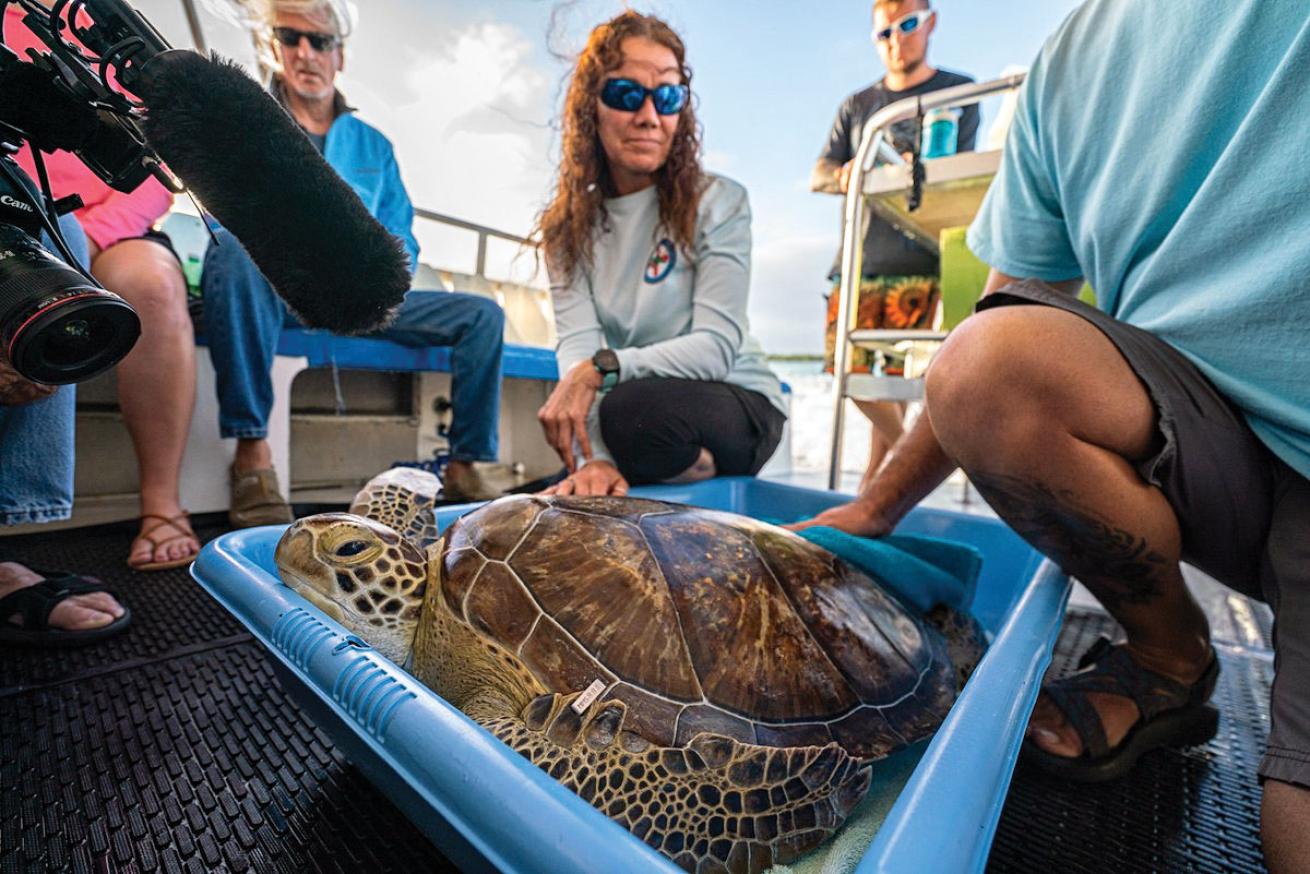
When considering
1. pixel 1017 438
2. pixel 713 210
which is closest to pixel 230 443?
pixel 713 210

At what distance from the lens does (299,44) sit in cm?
155

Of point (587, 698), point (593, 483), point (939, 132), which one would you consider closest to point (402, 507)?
point (593, 483)

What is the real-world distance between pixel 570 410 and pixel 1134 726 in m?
0.93

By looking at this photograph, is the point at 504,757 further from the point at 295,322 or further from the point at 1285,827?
the point at 295,322

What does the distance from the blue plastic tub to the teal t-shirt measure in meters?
0.31

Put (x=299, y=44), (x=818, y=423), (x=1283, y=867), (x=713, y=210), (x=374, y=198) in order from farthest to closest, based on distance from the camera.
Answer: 1. (x=818, y=423)
2. (x=374, y=198)
3. (x=299, y=44)
4. (x=713, y=210)
5. (x=1283, y=867)

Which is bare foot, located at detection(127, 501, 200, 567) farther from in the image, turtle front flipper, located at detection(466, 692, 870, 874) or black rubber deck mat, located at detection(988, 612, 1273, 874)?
black rubber deck mat, located at detection(988, 612, 1273, 874)

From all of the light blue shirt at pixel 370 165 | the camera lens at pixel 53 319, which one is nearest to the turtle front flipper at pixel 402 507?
the camera lens at pixel 53 319

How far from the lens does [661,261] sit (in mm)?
1393

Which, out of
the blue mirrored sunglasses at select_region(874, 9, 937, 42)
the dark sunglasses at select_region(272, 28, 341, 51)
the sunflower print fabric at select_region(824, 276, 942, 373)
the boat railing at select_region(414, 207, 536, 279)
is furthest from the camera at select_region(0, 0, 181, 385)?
the boat railing at select_region(414, 207, 536, 279)

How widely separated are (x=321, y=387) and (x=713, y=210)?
1455 mm

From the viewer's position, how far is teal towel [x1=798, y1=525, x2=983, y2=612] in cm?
81

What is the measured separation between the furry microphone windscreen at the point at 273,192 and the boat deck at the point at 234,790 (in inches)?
17.1

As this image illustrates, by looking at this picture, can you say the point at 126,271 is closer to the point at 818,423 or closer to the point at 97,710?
the point at 97,710
